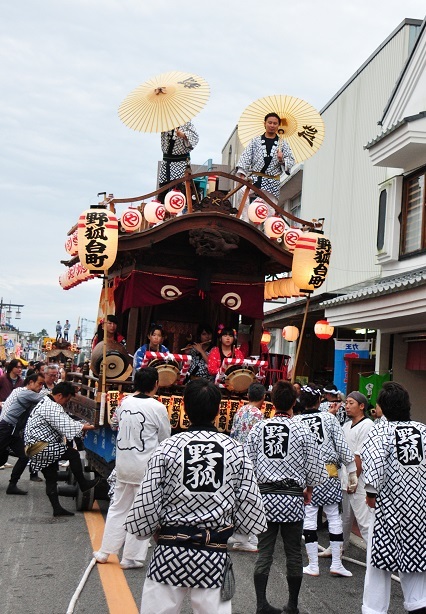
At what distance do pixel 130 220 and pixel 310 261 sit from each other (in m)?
2.62

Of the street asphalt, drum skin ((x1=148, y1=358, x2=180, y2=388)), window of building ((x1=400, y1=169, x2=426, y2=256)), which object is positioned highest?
window of building ((x1=400, y1=169, x2=426, y2=256))

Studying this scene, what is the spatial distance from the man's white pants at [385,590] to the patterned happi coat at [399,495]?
0.09m

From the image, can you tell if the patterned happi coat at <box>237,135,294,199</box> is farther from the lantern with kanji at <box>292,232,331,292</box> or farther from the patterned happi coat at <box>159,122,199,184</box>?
the lantern with kanji at <box>292,232,331,292</box>

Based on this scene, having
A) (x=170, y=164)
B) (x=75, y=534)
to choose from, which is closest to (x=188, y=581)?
(x=75, y=534)

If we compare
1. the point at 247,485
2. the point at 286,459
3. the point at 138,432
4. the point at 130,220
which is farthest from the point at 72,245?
the point at 247,485

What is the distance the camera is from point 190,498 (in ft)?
12.8

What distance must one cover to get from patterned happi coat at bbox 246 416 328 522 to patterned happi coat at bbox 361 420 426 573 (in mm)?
707

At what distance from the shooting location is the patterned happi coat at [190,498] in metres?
3.87

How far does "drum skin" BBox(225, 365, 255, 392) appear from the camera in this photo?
955cm

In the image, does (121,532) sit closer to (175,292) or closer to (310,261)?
(175,292)

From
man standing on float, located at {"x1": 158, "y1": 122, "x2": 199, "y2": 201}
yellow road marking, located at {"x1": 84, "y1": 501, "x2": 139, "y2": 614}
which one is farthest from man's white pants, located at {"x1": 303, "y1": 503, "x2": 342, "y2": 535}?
man standing on float, located at {"x1": 158, "y1": 122, "x2": 199, "y2": 201}

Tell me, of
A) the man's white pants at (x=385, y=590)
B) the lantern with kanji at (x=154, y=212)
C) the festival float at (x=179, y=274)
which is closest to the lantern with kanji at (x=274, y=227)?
the festival float at (x=179, y=274)

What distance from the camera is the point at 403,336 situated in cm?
1469

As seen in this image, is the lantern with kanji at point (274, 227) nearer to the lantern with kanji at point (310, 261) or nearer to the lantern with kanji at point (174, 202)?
the lantern with kanji at point (310, 261)
